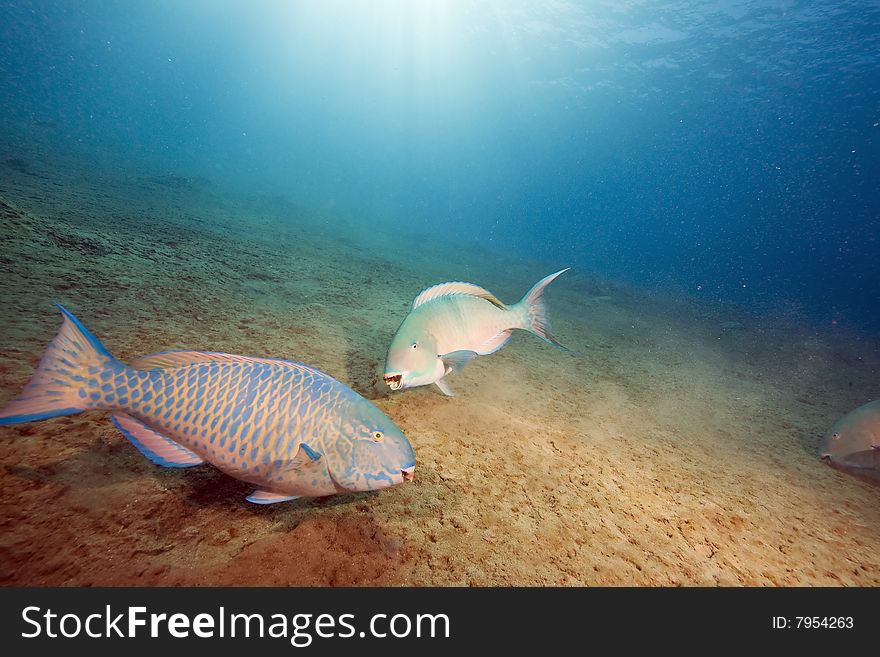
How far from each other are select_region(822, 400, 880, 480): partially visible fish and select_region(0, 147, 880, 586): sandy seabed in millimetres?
141

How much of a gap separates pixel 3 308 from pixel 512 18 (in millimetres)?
44978

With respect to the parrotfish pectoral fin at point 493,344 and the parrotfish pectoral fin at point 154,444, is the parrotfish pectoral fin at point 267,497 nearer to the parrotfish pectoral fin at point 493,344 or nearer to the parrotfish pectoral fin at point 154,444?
the parrotfish pectoral fin at point 154,444

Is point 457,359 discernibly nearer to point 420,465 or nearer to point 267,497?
point 420,465

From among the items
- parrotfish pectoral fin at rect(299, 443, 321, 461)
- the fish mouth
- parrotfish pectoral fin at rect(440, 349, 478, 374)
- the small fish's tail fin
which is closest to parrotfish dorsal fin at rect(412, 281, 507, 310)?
the small fish's tail fin

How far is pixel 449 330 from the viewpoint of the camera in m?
3.09

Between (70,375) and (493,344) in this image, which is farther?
(493,344)

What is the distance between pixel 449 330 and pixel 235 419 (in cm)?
184

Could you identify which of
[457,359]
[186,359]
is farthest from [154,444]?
[457,359]

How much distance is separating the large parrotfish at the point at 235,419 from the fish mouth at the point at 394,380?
85 cm

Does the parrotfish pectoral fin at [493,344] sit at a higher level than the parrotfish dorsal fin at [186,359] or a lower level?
higher

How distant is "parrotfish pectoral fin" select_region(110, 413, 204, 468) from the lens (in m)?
1.65

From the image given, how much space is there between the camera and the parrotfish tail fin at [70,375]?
1.55 meters

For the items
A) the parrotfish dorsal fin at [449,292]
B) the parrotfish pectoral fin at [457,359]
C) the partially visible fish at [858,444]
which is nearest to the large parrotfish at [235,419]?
the parrotfish pectoral fin at [457,359]
